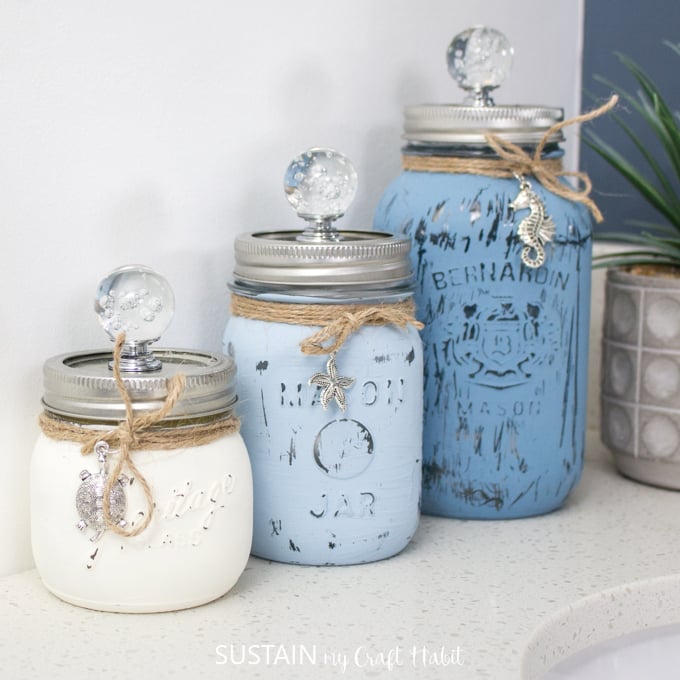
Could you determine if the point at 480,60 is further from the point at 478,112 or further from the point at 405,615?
the point at 405,615

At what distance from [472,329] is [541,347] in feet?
0.20

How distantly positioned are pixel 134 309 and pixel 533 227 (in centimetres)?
34

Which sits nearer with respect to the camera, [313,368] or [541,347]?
[313,368]

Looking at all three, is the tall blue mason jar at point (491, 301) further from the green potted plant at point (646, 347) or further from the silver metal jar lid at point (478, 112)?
the green potted plant at point (646, 347)

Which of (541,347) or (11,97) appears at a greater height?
(11,97)

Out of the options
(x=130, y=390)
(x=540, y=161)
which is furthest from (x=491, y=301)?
(x=130, y=390)

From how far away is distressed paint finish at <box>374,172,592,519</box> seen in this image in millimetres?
955

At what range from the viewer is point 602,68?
53.4 inches

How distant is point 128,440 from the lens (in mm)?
747

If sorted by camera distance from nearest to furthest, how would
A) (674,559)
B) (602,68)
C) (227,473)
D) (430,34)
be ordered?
(227,473) < (674,559) < (430,34) < (602,68)

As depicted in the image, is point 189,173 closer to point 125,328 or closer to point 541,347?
point 125,328

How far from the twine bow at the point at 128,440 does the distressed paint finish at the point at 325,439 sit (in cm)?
12

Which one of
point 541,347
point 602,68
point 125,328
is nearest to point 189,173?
point 125,328
